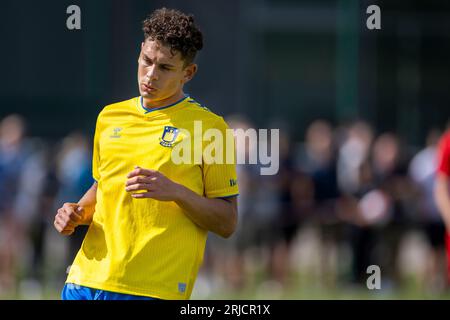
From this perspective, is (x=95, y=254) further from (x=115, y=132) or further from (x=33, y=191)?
(x=33, y=191)

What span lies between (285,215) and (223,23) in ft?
20.9

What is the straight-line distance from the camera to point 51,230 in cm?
1389

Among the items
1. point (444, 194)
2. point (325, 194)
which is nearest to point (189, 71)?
point (444, 194)

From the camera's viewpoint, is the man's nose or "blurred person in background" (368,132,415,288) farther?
"blurred person in background" (368,132,415,288)

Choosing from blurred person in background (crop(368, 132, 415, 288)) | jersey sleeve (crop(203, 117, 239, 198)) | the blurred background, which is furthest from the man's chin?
blurred person in background (crop(368, 132, 415, 288))

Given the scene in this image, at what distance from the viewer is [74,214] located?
4562mm

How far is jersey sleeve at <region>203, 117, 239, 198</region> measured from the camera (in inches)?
176

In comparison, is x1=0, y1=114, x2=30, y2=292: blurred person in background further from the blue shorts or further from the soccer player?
the blue shorts

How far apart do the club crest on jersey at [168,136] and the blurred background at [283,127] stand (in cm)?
685

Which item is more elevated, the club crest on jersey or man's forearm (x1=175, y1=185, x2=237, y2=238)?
the club crest on jersey

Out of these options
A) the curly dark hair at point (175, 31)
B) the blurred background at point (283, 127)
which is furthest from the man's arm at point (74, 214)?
the blurred background at point (283, 127)

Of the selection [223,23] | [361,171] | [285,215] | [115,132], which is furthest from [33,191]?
[115,132]

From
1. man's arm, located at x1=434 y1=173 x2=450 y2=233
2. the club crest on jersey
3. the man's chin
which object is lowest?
man's arm, located at x1=434 y1=173 x2=450 y2=233

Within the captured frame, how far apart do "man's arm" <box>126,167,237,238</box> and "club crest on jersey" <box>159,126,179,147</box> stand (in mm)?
216
